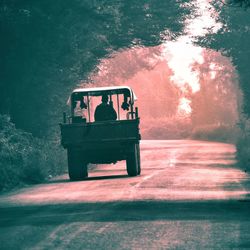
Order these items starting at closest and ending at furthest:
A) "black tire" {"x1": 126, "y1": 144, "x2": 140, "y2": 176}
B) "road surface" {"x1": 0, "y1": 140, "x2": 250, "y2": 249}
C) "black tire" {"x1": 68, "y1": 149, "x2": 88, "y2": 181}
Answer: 1. "road surface" {"x1": 0, "y1": 140, "x2": 250, "y2": 249}
2. "black tire" {"x1": 68, "y1": 149, "x2": 88, "y2": 181}
3. "black tire" {"x1": 126, "y1": 144, "x2": 140, "y2": 176}

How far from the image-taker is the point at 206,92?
8569 centimetres

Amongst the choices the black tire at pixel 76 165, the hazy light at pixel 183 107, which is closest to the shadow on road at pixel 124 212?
the black tire at pixel 76 165

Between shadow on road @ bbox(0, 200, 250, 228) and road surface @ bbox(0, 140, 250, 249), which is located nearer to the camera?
road surface @ bbox(0, 140, 250, 249)

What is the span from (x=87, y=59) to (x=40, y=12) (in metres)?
5.91

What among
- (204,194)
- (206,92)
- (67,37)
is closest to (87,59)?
(67,37)

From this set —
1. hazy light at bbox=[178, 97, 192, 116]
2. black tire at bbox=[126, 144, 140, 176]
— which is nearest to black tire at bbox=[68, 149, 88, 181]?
black tire at bbox=[126, 144, 140, 176]

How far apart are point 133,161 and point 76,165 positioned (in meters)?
1.74

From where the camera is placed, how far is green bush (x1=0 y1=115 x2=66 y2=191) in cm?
2600

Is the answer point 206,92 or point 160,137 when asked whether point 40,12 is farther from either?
point 160,137

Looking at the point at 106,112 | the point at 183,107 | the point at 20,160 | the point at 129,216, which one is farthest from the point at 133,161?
the point at 183,107

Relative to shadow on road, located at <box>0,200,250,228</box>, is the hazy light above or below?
above

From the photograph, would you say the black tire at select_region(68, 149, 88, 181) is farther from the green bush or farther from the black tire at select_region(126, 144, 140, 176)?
the black tire at select_region(126, 144, 140, 176)

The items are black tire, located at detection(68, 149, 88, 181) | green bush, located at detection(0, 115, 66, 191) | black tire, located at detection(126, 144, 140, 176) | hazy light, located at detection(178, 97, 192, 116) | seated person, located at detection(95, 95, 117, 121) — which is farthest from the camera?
hazy light, located at detection(178, 97, 192, 116)

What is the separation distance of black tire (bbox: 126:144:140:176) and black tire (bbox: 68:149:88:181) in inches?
53.7
